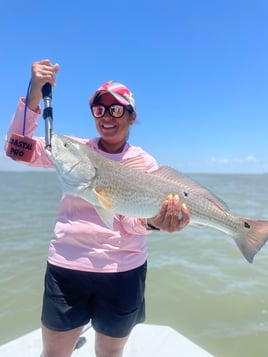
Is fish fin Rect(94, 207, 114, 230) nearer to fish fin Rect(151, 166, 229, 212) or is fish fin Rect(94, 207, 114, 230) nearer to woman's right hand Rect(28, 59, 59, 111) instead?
fish fin Rect(151, 166, 229, 212)

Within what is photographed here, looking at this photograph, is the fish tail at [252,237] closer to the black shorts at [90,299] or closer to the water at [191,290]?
the black shorts at [90,299]

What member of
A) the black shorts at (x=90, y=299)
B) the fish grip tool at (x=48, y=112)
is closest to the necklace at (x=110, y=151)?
the fish grip tool at (x=48, y=112)

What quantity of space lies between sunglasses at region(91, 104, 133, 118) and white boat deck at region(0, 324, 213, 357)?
2676mm

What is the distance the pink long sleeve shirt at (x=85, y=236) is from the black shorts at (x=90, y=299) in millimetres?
75

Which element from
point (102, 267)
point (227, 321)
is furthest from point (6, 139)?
point (227, 321)

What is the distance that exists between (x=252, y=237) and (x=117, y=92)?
5.34ft

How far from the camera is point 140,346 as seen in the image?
3.82m

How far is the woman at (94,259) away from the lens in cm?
248

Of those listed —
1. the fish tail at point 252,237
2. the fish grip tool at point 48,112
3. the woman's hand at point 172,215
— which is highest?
the fish grip tool at point 48,112

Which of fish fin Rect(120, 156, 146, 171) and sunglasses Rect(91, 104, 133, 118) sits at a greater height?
sunglasses Rect(91, 104, 133, 118)

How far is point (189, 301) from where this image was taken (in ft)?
20.7

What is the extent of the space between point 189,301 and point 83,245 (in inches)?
177

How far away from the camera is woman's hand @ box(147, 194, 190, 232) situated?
246cm

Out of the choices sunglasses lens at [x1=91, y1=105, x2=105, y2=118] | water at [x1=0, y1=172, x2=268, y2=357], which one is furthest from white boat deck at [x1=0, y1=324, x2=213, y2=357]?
sunglasses lens at [x1=91, y1=105, x2=105, y2=118]
